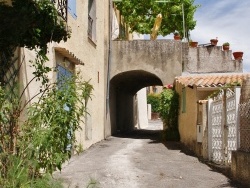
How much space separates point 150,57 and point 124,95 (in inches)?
312

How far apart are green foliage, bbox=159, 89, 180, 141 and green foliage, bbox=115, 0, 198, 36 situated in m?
14.3

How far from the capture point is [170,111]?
59.4 ft

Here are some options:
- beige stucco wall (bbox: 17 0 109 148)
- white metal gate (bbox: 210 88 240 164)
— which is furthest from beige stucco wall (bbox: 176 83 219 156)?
beige stucco wall (bbox: 17 0 109 148)

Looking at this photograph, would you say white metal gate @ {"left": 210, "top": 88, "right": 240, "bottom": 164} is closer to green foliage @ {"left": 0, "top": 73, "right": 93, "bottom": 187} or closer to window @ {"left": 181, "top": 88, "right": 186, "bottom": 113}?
window @ {"left": 181, "top": 88, "right": 186, "bottom": 113}

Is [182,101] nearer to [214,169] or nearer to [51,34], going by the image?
[214,169]

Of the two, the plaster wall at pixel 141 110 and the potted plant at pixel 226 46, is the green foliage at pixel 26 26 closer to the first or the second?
the potted plant at pixel 226 46

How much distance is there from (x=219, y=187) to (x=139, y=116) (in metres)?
28.2

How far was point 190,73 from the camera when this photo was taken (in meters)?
19.5

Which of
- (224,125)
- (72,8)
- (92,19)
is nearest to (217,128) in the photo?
(224,125)

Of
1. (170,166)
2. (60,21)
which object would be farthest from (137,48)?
(60,21)

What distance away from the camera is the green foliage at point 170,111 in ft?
58.4

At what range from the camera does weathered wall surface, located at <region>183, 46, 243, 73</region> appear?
1958 centimetres

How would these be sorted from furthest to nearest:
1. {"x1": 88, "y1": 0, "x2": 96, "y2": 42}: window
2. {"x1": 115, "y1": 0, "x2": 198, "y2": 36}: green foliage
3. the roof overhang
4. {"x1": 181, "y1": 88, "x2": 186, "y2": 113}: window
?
{"x1": 115, "y1": 0, "x2": 198, "y2": 36}: green foliage → {"x1": 88, "y1": 0, "x2": 96, "y2": 42}: window → {"x1": 181, "y1": 88, "x2": 186, "y2": 113}: window → the roof overhang

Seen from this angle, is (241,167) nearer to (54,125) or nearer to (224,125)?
(224,125)
